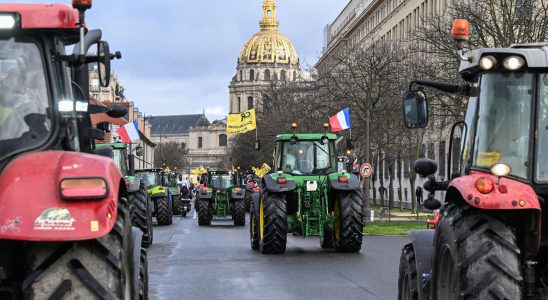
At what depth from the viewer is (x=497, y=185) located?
7.25 m

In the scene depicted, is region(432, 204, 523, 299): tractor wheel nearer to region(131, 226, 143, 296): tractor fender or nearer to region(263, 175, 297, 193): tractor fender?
region(131, 226, 143, 296): tractor fender

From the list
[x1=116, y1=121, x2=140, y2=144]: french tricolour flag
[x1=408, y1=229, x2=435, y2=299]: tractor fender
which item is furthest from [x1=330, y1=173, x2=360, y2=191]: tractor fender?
[x1=116, y1=121, x2=140, y2=144]: french tricolour flag

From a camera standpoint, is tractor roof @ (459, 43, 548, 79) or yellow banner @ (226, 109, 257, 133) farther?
yellow banner @ (226, 109, 257, 133)

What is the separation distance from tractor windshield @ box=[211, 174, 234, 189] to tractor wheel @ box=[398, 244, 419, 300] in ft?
117

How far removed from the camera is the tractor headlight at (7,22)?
676 cm

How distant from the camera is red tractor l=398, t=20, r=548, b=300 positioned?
7.01m

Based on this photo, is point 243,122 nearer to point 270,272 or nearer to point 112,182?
point 270,272

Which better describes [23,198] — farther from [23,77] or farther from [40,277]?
[23,77]

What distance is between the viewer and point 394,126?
54219 mm

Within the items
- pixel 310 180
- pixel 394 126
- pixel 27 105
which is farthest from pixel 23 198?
pixel 394 126

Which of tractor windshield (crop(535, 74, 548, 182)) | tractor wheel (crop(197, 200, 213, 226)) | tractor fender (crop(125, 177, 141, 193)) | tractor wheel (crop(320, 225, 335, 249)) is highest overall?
tractor windshield (crop(535, 74, 548, 182))

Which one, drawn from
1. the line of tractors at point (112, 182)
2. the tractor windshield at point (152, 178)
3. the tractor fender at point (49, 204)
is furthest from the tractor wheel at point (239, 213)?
the tractor fender at point (49, 204)

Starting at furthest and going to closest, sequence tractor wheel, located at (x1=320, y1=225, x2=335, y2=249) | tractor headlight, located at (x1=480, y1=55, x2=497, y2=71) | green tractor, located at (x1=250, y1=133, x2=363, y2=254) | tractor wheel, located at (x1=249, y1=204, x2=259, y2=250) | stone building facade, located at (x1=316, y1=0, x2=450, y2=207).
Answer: stone building facade, located at (x1=316, y1=0, x2=450, y2=207), tractor wheel, located at (x1=320, y1=225, x2=335, y2=249), tractor wheel, located at (x1=249, y1=204, x2=259, y2=250), green tractor, located at (x1=250, y1=133, x2=363, y2=254), tractor headlight, located at (x1=480, y1=55, x2=497, y2=71)

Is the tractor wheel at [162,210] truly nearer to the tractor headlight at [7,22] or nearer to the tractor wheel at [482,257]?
the tractor wheel at [482,257]
